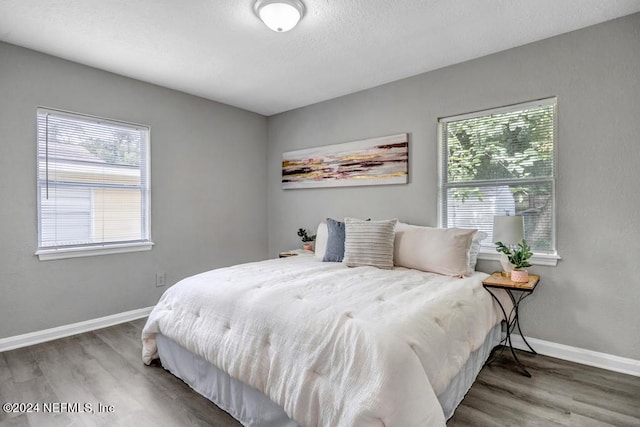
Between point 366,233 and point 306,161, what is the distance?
173 centimetres

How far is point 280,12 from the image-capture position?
2.15m

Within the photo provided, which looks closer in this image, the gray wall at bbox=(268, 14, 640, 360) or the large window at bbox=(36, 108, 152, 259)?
the gray wall at bbox=(268, 14, 640, 360)

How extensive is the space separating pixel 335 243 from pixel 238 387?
1.64 meters

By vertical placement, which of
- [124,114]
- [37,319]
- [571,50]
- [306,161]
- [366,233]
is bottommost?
[37,319]

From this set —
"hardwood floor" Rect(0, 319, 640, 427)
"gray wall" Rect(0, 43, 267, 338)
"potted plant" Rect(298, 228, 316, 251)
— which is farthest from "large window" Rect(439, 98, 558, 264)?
"gray wall" Rect(0, 43, 267, 338)

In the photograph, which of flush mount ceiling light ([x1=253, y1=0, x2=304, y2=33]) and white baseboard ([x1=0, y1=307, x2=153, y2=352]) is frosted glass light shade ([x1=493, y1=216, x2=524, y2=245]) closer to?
flush mount ceiling light ([x1=253, y1=0, x2=304, y2=33])

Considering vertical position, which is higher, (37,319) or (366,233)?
(366,233)

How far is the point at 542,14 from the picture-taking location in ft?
7.54

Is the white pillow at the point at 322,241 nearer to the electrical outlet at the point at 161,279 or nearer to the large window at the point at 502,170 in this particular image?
the large window at the point at 502,170

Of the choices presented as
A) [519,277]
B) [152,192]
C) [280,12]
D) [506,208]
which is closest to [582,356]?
[519,277]

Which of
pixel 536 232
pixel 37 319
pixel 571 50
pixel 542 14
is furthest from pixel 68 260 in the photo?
pixel 571 50

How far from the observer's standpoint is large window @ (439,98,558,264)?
2.64 m

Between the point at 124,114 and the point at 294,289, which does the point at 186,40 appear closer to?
the point at 124,114

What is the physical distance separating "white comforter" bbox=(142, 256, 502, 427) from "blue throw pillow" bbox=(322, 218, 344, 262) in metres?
0.66
